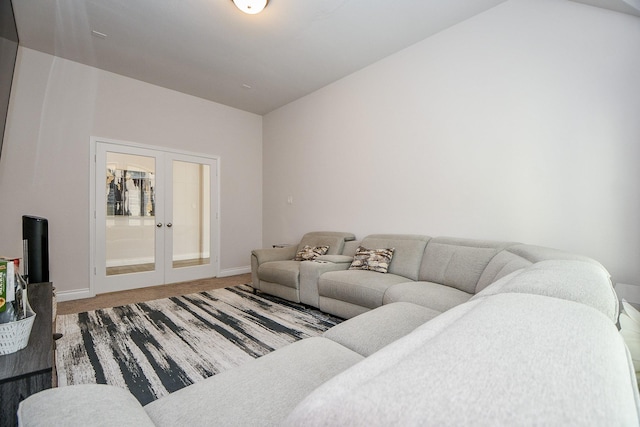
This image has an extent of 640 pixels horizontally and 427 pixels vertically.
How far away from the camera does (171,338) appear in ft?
8.30

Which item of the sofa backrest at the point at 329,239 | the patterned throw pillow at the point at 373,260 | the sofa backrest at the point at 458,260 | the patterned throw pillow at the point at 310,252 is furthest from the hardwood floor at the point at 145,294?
the sofa backrest at the point at 458,260

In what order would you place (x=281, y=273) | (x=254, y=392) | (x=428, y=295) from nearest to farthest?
(x=254, y=392)
(x=428, y=295)
(x=281, y=273)

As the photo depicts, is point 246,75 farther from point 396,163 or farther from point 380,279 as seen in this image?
point 380,279

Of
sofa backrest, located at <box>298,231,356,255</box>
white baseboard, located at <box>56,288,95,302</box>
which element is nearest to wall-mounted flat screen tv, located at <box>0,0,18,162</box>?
white baseboard, located at <box>56,288,95,302</box>

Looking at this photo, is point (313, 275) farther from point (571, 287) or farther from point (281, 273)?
point (571, 287)

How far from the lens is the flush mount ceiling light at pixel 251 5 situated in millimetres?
2447

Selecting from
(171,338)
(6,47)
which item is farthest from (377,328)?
(6,47)

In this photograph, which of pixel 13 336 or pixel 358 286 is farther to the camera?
pixel 358 286

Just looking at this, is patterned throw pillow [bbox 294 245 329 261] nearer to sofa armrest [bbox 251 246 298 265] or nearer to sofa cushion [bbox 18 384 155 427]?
sofa armrest [bbox 251 246 298 265]

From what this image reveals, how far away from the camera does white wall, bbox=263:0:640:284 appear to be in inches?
81.4

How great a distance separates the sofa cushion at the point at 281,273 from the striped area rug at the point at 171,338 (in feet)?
0.93

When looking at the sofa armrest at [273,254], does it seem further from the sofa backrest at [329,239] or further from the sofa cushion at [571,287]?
the sofa cushion at [571,287]

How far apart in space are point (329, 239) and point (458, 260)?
1.80 metres

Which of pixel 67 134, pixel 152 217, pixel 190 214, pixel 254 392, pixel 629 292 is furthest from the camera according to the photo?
pixel 190 214
